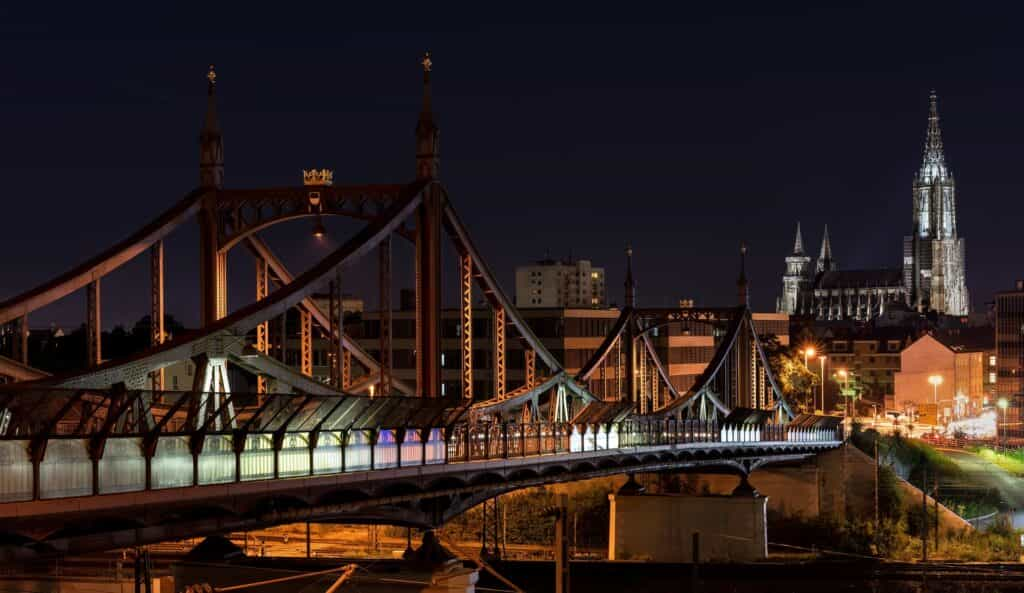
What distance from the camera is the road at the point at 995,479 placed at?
404ft

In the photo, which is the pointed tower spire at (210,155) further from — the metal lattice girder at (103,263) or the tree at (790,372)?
the tree at (790,372)

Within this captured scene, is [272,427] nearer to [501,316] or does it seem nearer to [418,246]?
[418,246]

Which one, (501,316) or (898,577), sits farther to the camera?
(898,577)

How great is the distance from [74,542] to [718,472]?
59552mm

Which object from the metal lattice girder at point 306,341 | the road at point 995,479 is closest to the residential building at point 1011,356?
the road at point 995,479

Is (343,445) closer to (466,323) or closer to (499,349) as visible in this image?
(466,323)

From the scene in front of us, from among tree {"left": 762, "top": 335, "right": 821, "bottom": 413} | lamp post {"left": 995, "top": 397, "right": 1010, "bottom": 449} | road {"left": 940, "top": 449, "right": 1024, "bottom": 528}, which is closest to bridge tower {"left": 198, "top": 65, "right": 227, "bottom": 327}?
road {"left": 940, "top": 449, "right": 1024, "bottom": 528}

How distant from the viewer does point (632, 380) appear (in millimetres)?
97500

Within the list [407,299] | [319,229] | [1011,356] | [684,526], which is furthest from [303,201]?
[1011,356]

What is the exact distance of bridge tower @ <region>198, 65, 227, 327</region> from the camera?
2319 inches

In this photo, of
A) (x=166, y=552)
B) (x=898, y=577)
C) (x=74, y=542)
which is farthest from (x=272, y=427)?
(x=898, y=577)

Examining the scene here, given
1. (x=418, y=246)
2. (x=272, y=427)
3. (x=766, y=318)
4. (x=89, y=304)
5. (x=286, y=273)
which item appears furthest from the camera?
(x=766, y=318)

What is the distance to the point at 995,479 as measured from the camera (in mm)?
132750

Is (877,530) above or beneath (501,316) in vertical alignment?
beneath
